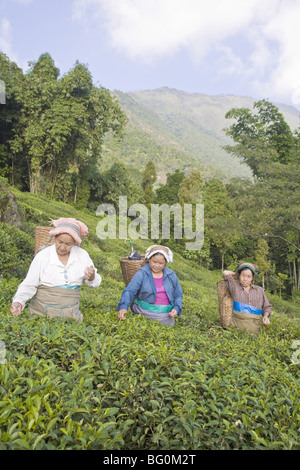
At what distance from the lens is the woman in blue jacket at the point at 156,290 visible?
4.19 metres

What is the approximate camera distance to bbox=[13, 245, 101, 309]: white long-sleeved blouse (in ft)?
11.5

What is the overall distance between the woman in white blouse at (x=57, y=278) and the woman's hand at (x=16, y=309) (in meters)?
0.03

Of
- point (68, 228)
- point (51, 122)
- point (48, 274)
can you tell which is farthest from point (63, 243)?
point (51, 122)

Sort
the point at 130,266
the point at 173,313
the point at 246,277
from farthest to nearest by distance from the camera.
Answer: the point at 130,266, the point at 246,277, the point at 173,313

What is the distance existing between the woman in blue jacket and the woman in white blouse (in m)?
0.73

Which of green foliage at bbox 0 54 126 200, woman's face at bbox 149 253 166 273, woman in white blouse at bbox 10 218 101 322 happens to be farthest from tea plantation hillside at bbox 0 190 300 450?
green foliage at bbox 0 54 126 200

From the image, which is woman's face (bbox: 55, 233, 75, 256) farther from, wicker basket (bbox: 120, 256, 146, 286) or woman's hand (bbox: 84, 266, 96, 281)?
wicker basket (bbox: 120, 256, 146, 286)

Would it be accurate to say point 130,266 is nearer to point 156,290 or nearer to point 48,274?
point 156,290

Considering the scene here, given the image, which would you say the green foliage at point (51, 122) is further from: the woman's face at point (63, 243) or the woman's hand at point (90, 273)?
the woman's hand at point (90, 273)

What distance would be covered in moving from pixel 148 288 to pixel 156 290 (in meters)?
0.11

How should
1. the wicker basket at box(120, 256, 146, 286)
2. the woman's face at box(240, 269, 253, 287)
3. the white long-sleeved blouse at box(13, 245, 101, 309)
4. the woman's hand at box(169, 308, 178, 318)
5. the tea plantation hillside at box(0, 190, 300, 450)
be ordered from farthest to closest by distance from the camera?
the wicker basket at box(120, 256, 146, 286), the woman's face at box(240, 269, 253, 287), the woman's hand at box(169, 308, 178, 318), the white long-sleeved blouse at box(13, 245, 101, 309), the tea plantation hillside at box(0, 190, 300, 450)

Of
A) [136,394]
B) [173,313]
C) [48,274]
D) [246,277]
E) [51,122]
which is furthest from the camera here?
[51,122]

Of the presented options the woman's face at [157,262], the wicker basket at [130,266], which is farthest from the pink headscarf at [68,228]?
the wicker basket at [130,266]

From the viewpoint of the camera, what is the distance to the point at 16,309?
3.38 meters
